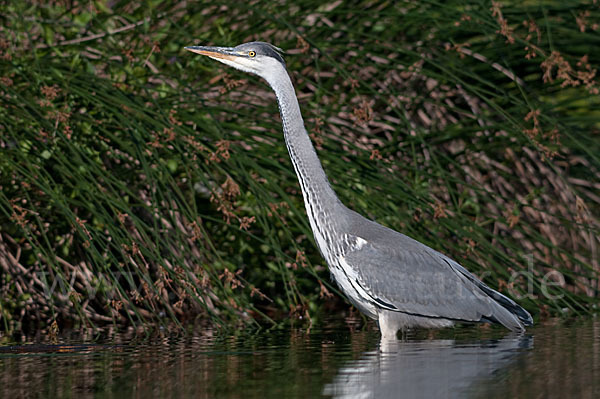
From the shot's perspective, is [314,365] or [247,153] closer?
[314,365]

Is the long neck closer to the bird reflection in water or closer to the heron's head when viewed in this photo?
the heron's head

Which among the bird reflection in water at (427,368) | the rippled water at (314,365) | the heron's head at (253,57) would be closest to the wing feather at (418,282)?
the rippled water at (314,365)

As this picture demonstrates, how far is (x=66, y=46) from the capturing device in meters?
6.14

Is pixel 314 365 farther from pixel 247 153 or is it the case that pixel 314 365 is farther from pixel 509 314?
pixel 247 153

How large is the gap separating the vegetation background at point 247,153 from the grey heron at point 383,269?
0.21 m

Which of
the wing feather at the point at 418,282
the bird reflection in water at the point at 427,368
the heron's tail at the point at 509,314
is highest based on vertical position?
the wing feather at the point at 418,282

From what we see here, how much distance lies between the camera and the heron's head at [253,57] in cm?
526

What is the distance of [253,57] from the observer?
5.30 m

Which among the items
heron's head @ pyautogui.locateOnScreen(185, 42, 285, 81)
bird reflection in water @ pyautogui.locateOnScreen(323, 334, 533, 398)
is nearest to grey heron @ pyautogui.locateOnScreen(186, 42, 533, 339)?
heron's head @ pyautogui.locateOnScreen(185, 42, 285, 81)

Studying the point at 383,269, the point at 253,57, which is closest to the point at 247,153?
the point at 253,57

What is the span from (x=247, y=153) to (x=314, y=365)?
2.03 m

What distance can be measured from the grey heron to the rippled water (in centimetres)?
14

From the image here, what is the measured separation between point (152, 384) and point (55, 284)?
2.80 meters

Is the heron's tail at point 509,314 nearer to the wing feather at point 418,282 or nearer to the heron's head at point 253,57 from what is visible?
the wing feather at point 418,282
